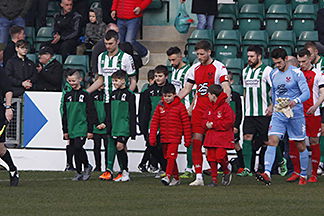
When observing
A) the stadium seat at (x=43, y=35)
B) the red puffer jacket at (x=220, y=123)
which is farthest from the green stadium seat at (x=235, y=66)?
the red puffer jacket at (x=220, y=123)

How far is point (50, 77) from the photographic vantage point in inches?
688

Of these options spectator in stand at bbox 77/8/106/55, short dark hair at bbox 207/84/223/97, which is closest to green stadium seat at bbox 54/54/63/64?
spectator in stand at bbox 77/8/106/55

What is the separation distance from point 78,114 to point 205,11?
550 centimetres

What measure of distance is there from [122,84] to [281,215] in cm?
481

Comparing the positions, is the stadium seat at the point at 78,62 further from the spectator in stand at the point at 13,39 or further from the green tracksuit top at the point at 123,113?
the green tracksuit top at the point at 123,113

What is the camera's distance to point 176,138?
13289mm

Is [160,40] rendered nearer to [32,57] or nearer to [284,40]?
[32,57]

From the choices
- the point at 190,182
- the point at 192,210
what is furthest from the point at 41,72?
the point at 192,210

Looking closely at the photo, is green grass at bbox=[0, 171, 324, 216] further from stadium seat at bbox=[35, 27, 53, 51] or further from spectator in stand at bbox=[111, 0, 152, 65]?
stadium seat at bbox=[35, 27, 53, 51]

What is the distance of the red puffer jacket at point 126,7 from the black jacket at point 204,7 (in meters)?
0.84

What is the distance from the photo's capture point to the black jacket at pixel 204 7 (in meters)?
18.7

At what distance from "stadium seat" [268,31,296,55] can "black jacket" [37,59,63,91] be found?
403 cm

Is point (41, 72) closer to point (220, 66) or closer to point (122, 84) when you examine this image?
point (122, 84)

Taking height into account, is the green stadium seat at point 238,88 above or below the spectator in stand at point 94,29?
below
